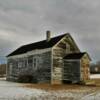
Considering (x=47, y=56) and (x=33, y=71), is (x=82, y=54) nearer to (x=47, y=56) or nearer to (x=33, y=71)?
(x=47, y=56)

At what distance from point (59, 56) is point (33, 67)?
483 centimetres

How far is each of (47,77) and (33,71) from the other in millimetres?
3808

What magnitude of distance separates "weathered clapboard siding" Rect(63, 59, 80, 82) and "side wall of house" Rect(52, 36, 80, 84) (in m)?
0.57

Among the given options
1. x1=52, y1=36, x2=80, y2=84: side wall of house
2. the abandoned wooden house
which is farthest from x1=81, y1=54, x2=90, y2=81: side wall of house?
x1=52, y1=36, x2=80, y2=84: side wall of house

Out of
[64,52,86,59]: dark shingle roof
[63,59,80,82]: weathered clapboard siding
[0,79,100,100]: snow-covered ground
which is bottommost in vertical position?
[0,79,100,100]: snow-covered ground

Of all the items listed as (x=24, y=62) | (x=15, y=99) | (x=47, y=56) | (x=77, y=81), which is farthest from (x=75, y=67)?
(x=15, y=99)

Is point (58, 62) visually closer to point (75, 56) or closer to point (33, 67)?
point (75, 56)

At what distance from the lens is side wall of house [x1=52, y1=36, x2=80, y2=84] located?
3367cm

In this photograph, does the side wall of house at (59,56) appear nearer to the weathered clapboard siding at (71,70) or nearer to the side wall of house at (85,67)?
the weathered clapboard siding at (71,70)

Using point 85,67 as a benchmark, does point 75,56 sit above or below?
above

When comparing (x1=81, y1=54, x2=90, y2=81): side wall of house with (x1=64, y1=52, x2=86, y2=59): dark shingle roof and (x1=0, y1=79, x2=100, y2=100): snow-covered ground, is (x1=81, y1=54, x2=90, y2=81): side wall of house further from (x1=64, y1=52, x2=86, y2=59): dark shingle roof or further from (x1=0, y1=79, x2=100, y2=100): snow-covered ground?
(x1=0, y1=79, x2=100, y2=100): snow-covered ground

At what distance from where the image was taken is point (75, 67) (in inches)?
1309

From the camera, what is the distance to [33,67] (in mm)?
37188

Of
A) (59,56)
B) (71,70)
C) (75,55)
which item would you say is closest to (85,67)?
(71,70)
